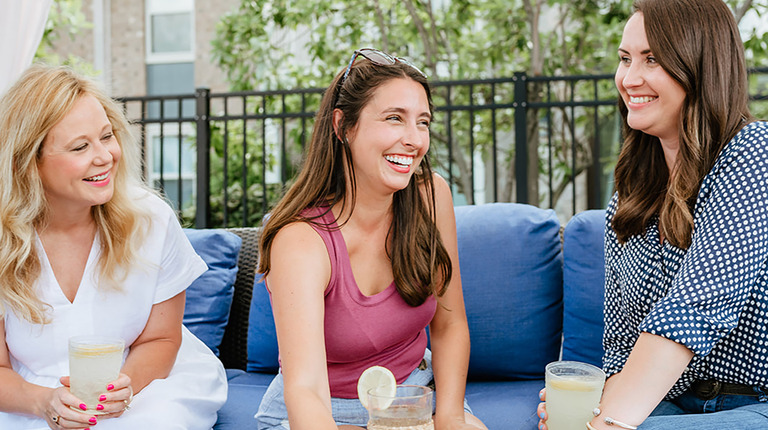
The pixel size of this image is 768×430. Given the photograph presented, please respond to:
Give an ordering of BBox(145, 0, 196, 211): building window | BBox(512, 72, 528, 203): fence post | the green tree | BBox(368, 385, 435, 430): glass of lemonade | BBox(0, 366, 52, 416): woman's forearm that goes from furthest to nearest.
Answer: BBox(145, 0, 196, 211): building window → the green tree → BBox(512, 72, 528, 203): fence post → BBox(0, 366, 52, 416): woman's forearm → BBox(368, 385, 435, 430): glass of lemonade

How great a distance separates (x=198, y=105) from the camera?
16.9 ft

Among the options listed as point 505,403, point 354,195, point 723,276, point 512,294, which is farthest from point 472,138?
point 723,276

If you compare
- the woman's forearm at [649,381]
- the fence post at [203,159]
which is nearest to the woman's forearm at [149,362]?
the woman's forearm at [649,381]

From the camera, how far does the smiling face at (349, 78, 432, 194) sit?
184 cm

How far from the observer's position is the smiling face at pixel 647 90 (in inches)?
66.9

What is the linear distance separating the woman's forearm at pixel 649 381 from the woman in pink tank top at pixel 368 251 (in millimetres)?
420

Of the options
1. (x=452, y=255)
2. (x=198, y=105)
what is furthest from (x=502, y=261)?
(x=198, y=105)

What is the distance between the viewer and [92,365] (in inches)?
66.3

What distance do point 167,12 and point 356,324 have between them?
9.23m

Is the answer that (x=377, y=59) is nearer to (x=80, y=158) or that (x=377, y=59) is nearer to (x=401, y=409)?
(x=80, y=158)

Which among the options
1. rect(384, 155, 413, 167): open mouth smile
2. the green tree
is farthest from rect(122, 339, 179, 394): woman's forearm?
the green tree

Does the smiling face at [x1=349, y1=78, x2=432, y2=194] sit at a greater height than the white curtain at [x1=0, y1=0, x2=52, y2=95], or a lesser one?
lesser

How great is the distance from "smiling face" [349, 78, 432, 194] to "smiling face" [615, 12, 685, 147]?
1.69 feet

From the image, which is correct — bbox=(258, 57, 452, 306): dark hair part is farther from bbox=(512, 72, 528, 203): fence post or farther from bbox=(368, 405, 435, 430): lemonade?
bbox=(512, 72, 528, 203): fence post
